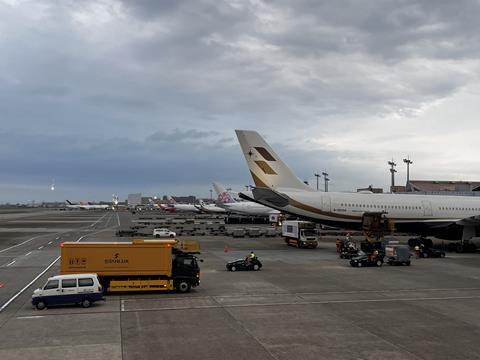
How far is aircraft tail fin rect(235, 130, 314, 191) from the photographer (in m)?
55.4

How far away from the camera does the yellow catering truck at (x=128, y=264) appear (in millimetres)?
28078

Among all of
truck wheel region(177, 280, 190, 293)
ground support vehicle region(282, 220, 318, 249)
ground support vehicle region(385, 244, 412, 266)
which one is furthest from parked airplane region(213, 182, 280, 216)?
truck wheel region(177, 280, 190, 293)

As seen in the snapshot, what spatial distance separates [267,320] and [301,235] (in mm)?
36973

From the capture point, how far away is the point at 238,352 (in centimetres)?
1662

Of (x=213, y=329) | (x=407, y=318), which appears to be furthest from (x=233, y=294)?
(x=407, y=318)

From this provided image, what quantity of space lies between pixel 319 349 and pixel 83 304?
42.7 ft

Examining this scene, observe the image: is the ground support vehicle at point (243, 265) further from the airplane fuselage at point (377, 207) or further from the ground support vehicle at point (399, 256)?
the airplane fuselage at point (377, 207)

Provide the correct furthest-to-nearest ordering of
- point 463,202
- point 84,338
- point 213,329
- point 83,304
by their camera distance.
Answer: point 463,202
point 83,304
point 213,329
point 84,338

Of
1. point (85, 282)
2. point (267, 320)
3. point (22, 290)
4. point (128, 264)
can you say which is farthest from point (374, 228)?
point (22, 290)

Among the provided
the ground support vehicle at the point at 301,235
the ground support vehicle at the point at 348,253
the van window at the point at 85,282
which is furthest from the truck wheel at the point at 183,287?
the ground support vehicle at the point at 301,235

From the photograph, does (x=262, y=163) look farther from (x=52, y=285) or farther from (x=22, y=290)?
(x=52, y=285)

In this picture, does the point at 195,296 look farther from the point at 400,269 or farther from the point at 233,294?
the point at 400,269

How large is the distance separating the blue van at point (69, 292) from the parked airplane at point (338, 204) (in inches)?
1219

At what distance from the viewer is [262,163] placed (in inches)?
2196
